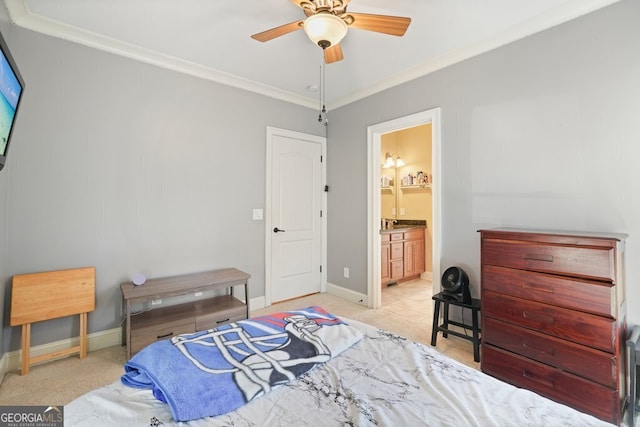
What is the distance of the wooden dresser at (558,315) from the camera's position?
163cm

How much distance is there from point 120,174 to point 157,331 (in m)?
1.44

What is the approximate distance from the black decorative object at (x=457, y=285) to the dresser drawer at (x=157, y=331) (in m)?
2.31

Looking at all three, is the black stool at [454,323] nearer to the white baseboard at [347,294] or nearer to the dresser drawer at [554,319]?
the dresser drawer at [554,319]

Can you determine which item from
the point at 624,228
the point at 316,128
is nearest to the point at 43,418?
the point at 624,228

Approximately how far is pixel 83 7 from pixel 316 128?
8.56ft

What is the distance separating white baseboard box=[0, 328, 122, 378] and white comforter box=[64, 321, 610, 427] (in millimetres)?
1965

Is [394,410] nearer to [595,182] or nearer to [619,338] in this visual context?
[619,338]

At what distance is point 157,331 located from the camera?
2406mm

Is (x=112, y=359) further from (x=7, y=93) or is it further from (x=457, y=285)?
(x=457, y=285)

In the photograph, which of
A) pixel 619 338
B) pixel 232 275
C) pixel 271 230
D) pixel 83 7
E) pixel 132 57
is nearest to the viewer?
pixel 619 338

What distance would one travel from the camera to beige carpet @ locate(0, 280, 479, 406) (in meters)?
1.94

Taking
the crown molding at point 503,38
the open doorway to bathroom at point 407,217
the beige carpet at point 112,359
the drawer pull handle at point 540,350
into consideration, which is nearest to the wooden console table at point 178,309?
the beige carpet at point 112,359

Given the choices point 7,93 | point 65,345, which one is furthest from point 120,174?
point 65,345

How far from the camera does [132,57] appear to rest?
2.68 meters
